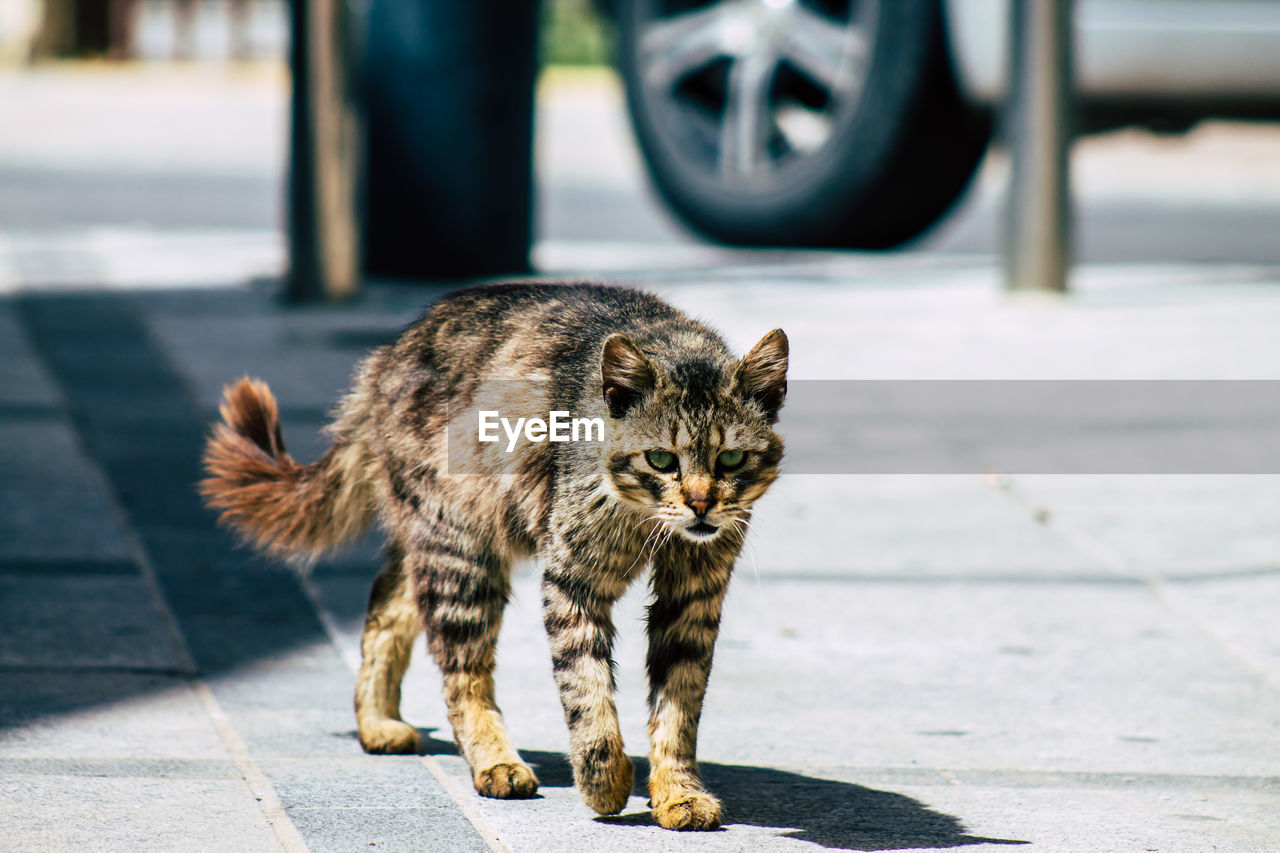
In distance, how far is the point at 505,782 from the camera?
3352mm

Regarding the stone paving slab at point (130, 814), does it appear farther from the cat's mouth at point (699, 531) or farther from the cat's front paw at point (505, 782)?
the cat's mouth at point (699, 531)

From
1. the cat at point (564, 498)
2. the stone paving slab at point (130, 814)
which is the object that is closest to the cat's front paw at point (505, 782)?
the cat at point (564, 498)

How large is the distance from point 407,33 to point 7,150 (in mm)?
6586

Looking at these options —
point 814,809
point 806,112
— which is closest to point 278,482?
point 814,809

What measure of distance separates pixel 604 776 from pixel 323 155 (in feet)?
17.4

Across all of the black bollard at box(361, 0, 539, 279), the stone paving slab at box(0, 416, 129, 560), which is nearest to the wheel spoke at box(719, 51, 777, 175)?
the black bollard at box(361, 0, 539, 279)

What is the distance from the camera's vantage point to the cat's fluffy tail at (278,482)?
12.8 ft

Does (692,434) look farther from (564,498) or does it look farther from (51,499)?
(51,499)

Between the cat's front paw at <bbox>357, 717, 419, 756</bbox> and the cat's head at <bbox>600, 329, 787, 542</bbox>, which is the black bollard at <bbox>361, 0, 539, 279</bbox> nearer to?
the cat's front paw at <bbox>357, 717, 419, 756</bbox>

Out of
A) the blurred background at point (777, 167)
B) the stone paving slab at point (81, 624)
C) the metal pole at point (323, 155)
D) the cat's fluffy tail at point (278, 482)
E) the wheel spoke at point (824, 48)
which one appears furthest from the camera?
the wheel spoke at point (824, 48)

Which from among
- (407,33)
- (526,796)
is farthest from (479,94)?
(526,796)

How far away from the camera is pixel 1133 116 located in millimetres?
8742

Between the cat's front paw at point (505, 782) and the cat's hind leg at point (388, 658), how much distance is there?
0.97ft

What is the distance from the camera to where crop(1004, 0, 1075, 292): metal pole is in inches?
305
